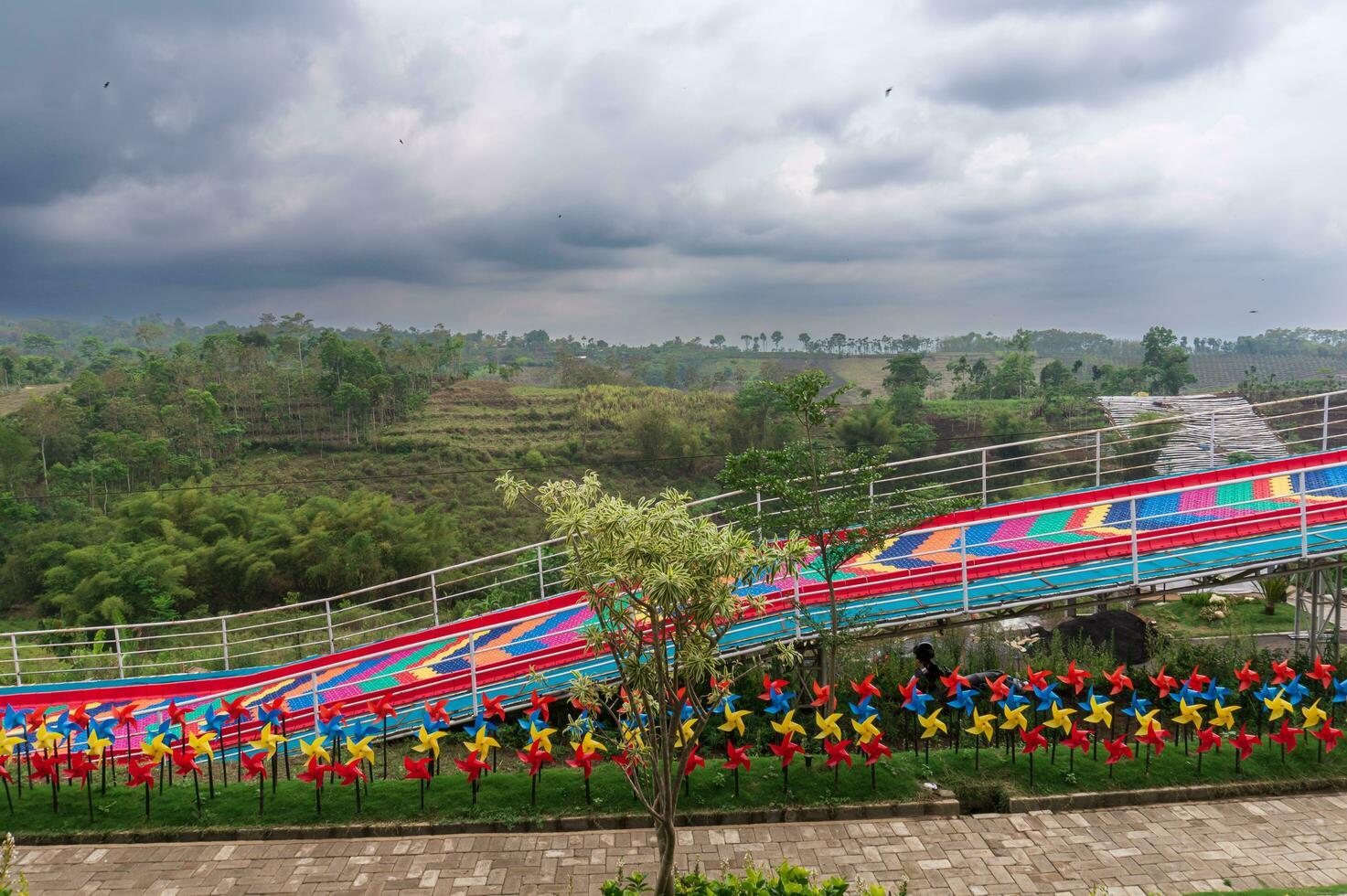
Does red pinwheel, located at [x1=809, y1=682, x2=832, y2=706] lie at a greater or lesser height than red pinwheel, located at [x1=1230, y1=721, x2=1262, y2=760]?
greater

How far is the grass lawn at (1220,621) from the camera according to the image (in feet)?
Answer: 40.8

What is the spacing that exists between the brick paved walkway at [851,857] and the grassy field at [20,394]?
145 ft

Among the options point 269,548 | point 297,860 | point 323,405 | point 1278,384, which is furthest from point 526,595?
point 1278,384

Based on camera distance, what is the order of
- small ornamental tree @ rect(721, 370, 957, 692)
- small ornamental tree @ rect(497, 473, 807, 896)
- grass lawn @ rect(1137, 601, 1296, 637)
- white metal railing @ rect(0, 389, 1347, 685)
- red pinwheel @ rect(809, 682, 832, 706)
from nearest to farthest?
small ornamental tree @ rect(497, 473, 807, 896) → red pinwheel @ rect(809, 682, 832, 706) → small ornamental tree @ rect(721, 370, 957, 692) → white metal railing @ rect(0, 389, 1347, 685) → grass lawn @ rect(1137, 601, 1296, 637)

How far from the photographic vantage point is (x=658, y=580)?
427cm

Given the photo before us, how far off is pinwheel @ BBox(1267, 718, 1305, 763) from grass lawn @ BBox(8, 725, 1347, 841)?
0.07 m

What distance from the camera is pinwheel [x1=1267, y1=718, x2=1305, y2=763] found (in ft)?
22.5

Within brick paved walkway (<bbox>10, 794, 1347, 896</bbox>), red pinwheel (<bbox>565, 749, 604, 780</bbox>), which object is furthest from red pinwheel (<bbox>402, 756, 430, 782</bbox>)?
red pinwheel (<bbox>565, 749, 604, 780</bbox>)

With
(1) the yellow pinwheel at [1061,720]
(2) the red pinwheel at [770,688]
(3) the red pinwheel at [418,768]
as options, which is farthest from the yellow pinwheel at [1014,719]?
(3) the red pinwheel at [418,768]

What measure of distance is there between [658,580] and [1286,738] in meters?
5.66

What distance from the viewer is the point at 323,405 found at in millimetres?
40281

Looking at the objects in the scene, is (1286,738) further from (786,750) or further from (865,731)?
(786,750)

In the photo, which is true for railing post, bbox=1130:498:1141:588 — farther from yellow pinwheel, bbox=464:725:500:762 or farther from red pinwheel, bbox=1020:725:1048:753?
yellow pinwheel, bbox=464:725:500:762

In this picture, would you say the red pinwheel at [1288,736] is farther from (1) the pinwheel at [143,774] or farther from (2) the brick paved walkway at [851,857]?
(1) the pinwheel at [143,774]
